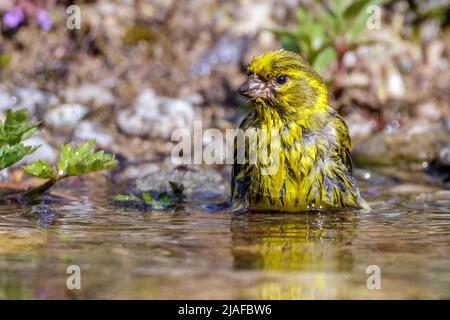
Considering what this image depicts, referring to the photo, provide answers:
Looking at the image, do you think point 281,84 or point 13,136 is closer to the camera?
point 13,136

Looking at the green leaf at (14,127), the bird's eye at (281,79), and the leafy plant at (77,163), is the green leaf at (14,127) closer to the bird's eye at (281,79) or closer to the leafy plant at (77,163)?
the leafy plant at (77,163)

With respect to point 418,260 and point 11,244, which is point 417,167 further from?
point 11,244

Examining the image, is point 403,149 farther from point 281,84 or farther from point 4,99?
point 4,99

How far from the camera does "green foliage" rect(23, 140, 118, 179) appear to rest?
461 centimetres

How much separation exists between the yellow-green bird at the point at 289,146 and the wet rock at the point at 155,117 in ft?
7.20

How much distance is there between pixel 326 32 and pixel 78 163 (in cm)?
355

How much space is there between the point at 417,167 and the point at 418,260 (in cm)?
354

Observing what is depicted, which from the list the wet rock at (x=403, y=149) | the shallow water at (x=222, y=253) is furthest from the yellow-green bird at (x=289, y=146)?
the wet rock at (x=403, y=149)

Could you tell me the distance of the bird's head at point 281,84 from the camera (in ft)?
16.7

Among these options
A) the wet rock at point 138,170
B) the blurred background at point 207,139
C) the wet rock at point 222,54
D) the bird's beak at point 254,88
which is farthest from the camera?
the wet rock at point 222,54

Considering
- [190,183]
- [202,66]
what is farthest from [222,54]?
[190,183]

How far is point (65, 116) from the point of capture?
7.26 metres

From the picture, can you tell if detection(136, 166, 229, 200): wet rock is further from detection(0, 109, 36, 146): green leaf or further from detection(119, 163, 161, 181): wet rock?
detection(0, 109, 36, 146): green leaf
